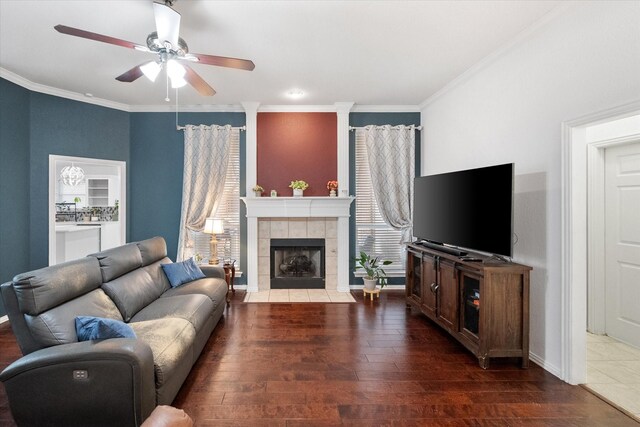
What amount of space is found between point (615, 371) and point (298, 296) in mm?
3609

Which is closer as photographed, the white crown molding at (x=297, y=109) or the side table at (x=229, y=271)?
the side table at (x=229, y=271)

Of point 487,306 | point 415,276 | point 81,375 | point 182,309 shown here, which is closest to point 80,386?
point 81,375

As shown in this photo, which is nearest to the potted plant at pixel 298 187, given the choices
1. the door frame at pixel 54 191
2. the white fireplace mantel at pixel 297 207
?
the white fireplace mantel at pixel 297 207

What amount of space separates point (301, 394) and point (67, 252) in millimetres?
5169

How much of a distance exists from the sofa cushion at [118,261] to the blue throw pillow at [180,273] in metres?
0.41

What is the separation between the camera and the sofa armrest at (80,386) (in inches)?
74.0

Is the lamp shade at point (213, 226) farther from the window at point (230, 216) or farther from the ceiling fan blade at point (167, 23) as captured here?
the ceiling fan blade at point (167, 23)

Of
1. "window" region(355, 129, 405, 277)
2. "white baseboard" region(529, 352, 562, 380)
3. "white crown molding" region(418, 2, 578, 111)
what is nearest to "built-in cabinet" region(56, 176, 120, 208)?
"window" region(355, 129, 405, 277)

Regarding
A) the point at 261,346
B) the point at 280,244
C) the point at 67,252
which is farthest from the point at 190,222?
the point at 261,346

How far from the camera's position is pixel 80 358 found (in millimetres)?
1889

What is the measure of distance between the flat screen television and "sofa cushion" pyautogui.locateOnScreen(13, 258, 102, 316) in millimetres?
3268

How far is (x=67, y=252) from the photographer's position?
5656mm

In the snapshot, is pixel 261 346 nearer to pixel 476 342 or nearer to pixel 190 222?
pixel 476 342

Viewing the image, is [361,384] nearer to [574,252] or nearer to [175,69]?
[574,252]
